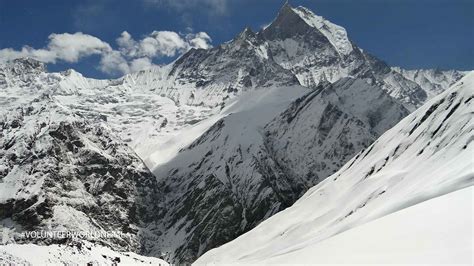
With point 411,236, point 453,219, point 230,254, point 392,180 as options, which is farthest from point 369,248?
point 230,254

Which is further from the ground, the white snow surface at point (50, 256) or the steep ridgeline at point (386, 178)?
the white snow surface at point (50, 256)

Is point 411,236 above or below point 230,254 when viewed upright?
below

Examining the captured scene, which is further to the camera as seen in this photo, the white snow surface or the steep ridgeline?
the steep ridgeline

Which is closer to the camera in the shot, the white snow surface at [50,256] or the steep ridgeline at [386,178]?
the white snow surface at [50,256]

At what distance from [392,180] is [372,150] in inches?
1760

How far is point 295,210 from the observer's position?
130 m

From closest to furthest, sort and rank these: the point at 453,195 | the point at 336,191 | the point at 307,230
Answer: the point at 453,195 < the point at 307,230 < the point at 336,191

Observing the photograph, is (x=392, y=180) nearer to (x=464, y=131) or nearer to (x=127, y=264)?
(x=464, y=131)

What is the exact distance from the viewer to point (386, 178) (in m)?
87.6

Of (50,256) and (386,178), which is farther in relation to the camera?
(386,178)

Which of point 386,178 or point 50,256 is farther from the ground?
point 50,256

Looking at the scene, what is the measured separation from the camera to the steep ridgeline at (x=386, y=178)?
57309 millimetres

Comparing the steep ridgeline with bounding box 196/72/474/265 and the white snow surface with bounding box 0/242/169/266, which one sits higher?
the white snow surface with bounding box 0/242/169/266

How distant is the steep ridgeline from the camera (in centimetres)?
5731
